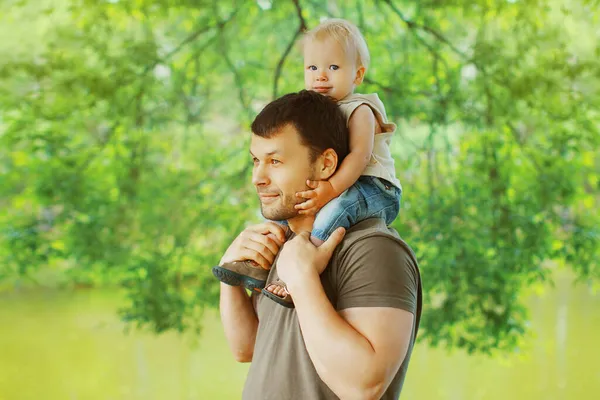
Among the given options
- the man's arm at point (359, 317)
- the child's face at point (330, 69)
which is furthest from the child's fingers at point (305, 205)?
the child's face at point (330, 69)

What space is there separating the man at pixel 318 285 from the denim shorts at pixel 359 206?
0.08 feet

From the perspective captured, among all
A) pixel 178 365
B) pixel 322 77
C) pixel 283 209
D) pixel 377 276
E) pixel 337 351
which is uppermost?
pixel 322 77

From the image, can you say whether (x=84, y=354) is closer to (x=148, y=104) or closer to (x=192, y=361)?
(x=192, y=361)

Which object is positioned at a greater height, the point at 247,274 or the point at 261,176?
the point at 261,176

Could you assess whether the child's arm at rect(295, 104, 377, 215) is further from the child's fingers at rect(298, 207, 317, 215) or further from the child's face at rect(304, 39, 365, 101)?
the child's face at rect(304, 39, 365, 101)

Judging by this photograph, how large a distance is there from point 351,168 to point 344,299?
223 mm

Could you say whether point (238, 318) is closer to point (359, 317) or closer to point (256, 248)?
point (256, 248)

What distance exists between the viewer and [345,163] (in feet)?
3.61

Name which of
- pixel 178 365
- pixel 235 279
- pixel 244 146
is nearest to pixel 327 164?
pixel 235 279

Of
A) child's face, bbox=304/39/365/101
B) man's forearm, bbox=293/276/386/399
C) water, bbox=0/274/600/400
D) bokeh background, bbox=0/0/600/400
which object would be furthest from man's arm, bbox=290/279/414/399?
water, bbox=0/274/600/400

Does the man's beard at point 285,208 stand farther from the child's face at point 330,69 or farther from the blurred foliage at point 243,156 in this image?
the blurred foliage at point 243,156

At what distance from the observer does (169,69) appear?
151 inches

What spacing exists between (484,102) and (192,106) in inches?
62.5

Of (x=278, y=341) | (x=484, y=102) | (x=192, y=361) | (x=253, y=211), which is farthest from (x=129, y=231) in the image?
(x=278, y=341)
